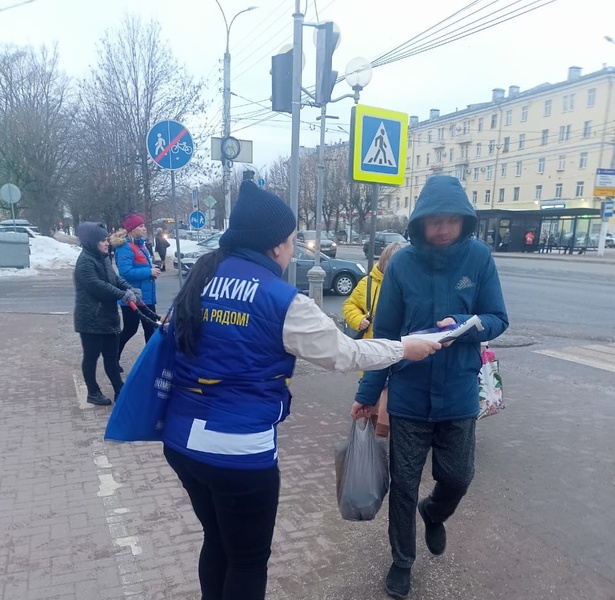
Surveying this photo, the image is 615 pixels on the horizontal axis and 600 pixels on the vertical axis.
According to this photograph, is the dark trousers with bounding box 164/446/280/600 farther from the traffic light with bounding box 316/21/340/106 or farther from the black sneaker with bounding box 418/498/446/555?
the traffic light with bounding box 316/21/340/106

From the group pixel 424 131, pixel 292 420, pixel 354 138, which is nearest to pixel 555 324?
pixel 354 138

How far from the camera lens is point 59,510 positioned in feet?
11.4

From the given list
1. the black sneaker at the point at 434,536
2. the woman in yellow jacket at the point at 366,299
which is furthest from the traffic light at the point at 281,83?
the black sneaker at the point at 434,536

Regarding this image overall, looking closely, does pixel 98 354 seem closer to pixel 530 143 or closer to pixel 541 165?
pixel 541 165

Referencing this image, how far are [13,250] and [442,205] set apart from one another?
70.9 ft

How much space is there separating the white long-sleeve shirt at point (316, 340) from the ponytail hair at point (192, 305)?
0.31 m

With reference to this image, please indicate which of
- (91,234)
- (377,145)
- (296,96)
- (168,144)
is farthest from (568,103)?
(91,234)

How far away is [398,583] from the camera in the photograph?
2.70 metres

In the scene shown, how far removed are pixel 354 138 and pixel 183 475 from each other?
15.4ft

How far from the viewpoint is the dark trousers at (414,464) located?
269 cm

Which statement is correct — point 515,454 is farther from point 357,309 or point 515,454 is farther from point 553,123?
point 553,123

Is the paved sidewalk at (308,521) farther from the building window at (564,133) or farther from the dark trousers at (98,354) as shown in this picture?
the building window at (564,133)

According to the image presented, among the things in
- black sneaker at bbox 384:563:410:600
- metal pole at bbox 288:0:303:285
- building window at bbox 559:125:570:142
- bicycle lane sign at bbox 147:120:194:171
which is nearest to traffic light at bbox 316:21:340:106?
metal pole at bbox 288:0:303:285

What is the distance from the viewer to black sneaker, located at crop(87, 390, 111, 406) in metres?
5.48
